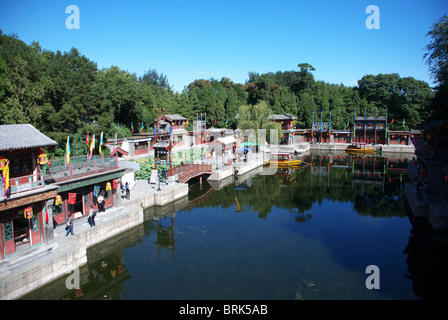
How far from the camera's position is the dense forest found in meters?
31.7

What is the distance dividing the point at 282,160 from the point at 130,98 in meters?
25.4

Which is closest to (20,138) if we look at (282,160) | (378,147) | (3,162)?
(3,162)

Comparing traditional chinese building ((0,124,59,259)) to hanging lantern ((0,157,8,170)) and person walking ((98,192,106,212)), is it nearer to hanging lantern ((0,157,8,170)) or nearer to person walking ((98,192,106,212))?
hanging lantern ((0,157,8,170))

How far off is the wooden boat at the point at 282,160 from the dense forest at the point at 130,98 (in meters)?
12.7

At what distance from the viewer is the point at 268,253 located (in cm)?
1962

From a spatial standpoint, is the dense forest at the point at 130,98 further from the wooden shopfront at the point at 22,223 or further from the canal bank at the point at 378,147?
the wooden shopfront at the point at 22,223

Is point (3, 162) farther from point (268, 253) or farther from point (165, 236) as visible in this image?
point (268, 253)

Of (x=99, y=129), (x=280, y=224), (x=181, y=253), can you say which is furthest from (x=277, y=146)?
(x=181, y=253)

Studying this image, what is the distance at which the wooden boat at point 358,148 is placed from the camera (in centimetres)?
6444

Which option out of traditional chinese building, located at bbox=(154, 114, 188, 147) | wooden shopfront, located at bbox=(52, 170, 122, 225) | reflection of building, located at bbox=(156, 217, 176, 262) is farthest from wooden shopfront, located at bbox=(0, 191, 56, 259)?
traditional chinese building, located at bbox=(154, 114, 188, 147)

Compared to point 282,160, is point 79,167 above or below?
above

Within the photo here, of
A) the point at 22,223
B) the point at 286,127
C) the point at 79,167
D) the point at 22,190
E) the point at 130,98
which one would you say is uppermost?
the point at 130,98

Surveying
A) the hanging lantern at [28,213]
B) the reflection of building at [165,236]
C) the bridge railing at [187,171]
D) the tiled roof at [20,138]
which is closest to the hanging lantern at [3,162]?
the tiled roof at [20,138]

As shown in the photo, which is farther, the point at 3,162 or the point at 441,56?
the point at 441,56
